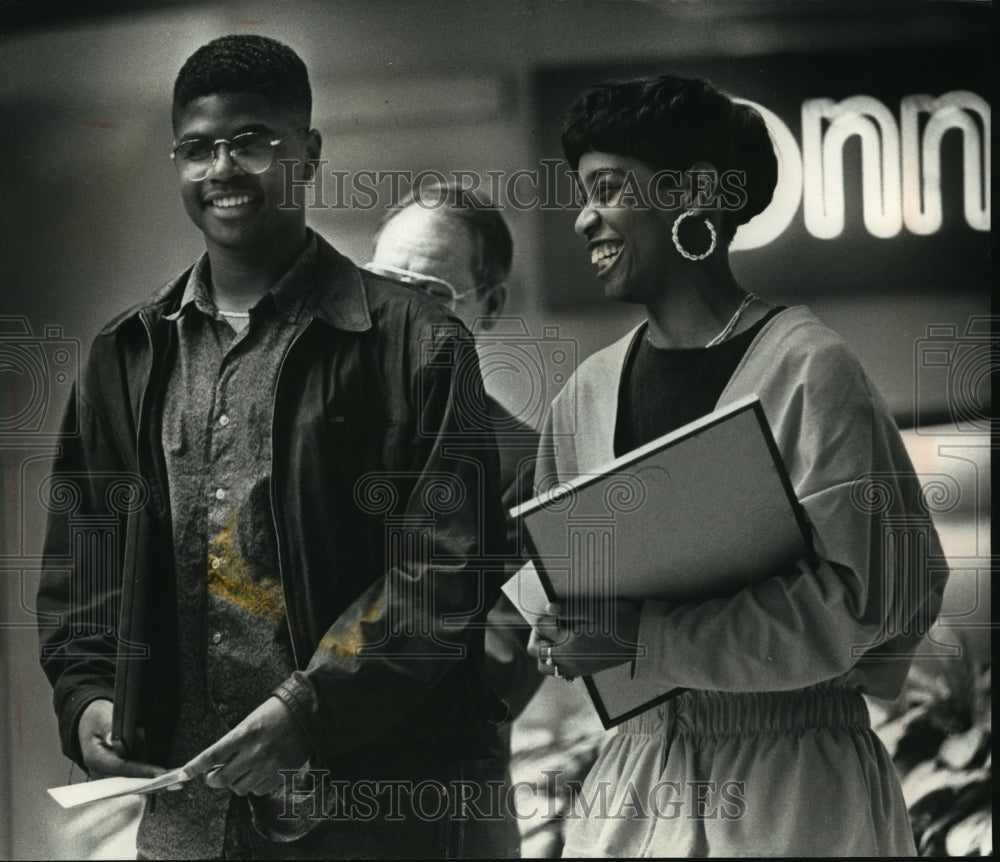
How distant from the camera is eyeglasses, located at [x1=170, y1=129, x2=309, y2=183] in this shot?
2.36 m

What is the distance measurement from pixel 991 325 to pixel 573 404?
2.67 ft

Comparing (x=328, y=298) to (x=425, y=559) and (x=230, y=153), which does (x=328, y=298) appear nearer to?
(x=230, y=153)

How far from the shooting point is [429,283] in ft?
7.90

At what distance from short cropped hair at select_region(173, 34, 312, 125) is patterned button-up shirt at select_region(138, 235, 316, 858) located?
33 cm

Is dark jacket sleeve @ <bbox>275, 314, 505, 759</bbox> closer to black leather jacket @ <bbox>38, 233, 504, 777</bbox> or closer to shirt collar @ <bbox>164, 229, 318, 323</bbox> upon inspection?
black leather jacket @ <bbox>38, 233, 504, 777</bbox>

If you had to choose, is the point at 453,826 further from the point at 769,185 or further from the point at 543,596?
the point at 769,185

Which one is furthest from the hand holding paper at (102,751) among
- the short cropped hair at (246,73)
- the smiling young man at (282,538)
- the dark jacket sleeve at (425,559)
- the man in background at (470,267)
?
the short cropped hair at (246,73)

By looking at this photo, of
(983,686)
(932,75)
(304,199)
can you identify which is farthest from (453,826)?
(932,75)

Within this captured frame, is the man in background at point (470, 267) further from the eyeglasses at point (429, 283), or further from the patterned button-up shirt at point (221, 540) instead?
the patterned button-up shirt at point (221, 540)

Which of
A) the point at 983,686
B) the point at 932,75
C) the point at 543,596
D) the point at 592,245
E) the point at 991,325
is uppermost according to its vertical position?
the point at 932,75

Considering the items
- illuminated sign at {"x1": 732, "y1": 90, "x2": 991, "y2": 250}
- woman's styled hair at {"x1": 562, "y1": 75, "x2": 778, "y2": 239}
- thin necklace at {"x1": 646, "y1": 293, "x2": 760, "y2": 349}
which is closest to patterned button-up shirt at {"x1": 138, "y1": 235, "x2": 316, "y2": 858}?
woman's styled hair at {"x1": 562, "y1": 75, "x2": 778, "y2": 239}

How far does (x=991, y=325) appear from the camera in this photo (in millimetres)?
2482

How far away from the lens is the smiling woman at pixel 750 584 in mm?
2330

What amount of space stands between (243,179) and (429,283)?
1.25ft
